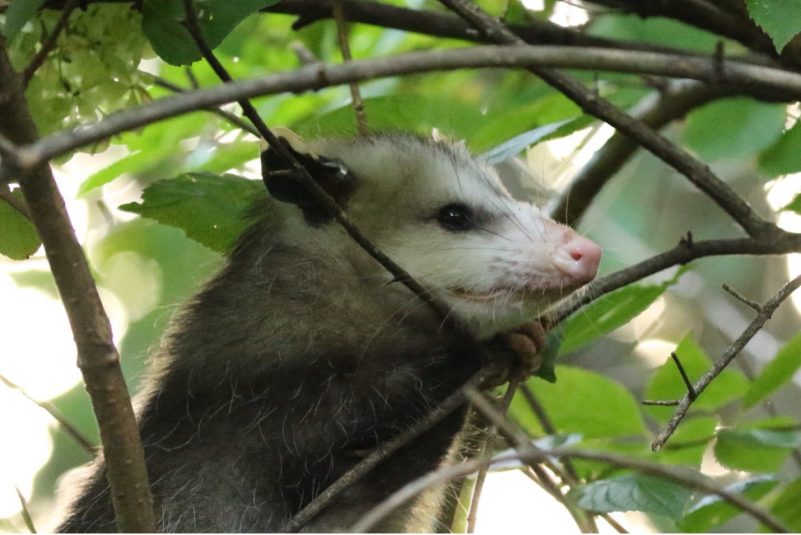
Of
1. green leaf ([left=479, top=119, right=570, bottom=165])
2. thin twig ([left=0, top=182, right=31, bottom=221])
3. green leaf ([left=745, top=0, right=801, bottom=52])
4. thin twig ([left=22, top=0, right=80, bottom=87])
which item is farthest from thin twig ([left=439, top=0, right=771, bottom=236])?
thin twig ([left=0, top=182, right=31, bottom=221])

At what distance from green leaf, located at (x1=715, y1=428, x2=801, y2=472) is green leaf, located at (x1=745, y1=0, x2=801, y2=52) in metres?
0.68

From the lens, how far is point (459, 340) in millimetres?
2232

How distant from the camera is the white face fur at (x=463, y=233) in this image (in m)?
2.10

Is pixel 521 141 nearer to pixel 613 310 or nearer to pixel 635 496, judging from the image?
pixel 613 310

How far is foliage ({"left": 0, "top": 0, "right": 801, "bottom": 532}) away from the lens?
1.86 m

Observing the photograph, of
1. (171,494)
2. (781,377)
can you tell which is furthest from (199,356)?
(781,377)

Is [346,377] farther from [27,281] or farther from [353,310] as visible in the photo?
[27,281]

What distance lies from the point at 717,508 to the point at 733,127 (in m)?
1.00

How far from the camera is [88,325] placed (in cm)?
150

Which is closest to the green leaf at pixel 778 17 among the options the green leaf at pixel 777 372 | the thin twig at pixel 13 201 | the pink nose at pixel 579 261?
the pink nose at pixel 579 261

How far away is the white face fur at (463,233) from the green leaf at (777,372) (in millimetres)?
417

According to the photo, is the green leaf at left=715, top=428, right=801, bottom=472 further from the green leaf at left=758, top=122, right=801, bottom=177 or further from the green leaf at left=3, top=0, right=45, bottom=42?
the green leaf at left=3, top=0, right=45, bottom=42

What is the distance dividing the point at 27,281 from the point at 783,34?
2.63m

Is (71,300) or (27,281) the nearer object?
(71,300)
